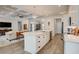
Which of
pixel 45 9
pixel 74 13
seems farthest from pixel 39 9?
pixel 74 13

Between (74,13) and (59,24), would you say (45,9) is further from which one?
(74,13)

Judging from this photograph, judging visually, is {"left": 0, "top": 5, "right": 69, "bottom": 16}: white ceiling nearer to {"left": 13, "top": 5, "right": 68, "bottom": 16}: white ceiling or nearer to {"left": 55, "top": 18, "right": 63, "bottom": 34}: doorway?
{"left": 13, "top": 5, "right": 68, "bottom": 16}: white ceiling

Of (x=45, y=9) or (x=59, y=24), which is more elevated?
(x=45, y=9)

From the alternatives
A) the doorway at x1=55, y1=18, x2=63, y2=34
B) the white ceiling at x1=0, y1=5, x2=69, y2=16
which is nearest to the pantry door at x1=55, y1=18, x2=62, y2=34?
the doorway at x1=55, y1=18, x2=63, y2=34

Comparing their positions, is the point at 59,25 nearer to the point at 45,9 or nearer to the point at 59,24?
the point at 59,24

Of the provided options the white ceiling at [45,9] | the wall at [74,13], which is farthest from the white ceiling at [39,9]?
the wall at [74,13]

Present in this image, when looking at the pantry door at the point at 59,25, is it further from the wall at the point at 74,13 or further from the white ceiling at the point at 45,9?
the wall at the point at 74,13

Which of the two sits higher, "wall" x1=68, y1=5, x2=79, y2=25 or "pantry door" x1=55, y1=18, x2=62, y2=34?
"wall" x1=68, y1=5, x2=79, y2=25

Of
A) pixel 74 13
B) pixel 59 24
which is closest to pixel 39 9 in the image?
pixel 59 24
